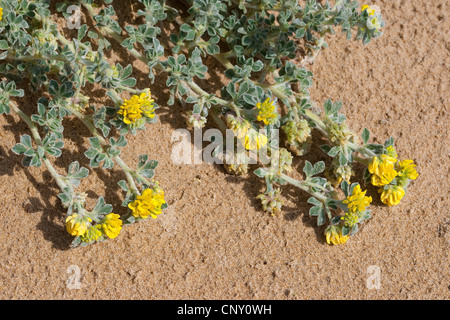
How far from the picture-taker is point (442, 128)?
139 inches

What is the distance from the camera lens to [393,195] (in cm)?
318

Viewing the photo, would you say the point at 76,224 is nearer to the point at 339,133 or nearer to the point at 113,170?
the point at 113,170

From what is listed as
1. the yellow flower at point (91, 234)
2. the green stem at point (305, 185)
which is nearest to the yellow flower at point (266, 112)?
the green stem at point (305, 185)

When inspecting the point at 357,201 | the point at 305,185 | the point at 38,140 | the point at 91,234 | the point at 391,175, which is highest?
the point at 391,175

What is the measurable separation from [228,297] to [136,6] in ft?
6.49

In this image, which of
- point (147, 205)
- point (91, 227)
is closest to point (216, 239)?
point (147, 205)

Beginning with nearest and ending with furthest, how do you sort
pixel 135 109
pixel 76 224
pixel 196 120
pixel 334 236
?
pixel 76 224, pixel 135 109, pixel 334 236, pixel 196 120

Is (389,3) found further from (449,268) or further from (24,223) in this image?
(24,223)

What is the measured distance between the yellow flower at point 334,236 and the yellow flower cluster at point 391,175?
1.15 feet

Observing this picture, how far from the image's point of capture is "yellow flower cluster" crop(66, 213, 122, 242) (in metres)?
2.83

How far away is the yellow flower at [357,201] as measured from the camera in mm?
3027

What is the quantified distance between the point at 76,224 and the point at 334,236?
1.39 meters

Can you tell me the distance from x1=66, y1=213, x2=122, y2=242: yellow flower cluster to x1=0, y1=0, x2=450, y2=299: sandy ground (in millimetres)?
160

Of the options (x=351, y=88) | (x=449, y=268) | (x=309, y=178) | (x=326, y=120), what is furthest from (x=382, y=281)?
(x=351, y=88)
